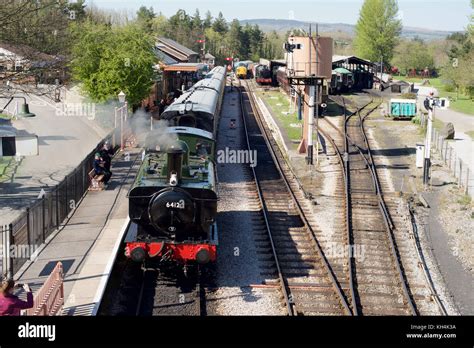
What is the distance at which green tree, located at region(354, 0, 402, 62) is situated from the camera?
40.6 metres

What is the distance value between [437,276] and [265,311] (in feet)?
14.5

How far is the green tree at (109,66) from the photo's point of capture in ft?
93.1

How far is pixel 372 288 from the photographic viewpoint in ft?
39.3

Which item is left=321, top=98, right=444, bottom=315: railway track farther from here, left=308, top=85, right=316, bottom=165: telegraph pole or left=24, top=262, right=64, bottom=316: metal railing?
left=24, top=262, right=64, bottom=316: metal railing

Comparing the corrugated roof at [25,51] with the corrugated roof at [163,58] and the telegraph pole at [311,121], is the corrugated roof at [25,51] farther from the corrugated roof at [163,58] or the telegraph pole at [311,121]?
the corrugated roof at [163,58]

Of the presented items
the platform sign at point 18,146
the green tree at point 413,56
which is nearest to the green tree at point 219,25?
the green tree at point 413,56

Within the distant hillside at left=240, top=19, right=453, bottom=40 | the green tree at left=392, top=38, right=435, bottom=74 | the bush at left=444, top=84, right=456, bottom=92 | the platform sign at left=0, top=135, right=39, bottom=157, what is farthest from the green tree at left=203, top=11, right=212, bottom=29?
the platform sign at left=0, top=135, right=39, bottom=157

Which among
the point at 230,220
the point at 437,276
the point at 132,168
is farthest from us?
the point at 132,168

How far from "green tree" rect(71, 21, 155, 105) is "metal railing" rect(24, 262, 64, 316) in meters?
19.5

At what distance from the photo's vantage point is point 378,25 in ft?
151

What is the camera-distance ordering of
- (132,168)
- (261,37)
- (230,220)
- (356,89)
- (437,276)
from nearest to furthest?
1. (437,276)
2. (230,220)
3. (132,168)
4. (356,89)
5. (261,37)

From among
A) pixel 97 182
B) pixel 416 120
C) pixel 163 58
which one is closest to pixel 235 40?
pixel 163 58
